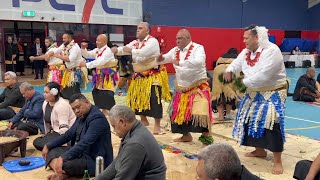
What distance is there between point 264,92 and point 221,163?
2.51m

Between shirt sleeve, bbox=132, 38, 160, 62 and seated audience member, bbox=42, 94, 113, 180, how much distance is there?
6.40 ft

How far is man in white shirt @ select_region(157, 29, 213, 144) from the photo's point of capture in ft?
16.8

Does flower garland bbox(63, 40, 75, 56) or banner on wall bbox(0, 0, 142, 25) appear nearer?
flower garland bbox(63, 40, 75, 56)

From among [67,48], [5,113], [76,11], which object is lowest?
[5,113]

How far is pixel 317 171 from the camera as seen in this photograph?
271cm

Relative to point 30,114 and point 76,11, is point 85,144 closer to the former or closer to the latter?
point 30,114

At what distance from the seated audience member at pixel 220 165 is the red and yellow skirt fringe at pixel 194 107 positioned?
3056 mm

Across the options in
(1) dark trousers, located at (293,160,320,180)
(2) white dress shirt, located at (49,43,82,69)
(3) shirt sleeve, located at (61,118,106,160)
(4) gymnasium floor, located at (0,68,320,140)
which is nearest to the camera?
(1) dark trousers, located at (293,160,320,180)

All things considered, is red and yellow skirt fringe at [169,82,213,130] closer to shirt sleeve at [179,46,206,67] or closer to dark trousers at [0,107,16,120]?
shirt sleeve at [179,46,206,67]

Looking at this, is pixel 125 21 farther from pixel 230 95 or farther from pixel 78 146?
pixel 78 146

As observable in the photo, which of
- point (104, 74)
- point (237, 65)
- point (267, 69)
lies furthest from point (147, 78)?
point (267, 69)

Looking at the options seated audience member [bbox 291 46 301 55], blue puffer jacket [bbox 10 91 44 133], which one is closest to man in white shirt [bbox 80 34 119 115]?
blue puffer jacket [bbox 10 91 44 133]

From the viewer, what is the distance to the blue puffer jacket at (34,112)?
565cm

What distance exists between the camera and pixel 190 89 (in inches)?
207
